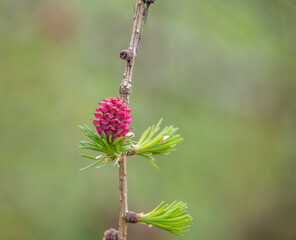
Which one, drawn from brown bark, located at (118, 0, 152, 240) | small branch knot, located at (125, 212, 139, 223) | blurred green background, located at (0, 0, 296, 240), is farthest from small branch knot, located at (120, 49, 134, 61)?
blurred green background, located at (0, 0, 296, 240)

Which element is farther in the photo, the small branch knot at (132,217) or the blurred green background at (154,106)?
the blurred green background at (154,106)

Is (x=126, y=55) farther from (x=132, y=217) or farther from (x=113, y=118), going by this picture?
(x=132, y=217)

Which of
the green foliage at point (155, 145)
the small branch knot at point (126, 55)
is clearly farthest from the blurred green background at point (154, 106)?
the small branch knot at point (126, 55)

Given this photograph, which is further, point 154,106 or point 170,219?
point 154,106

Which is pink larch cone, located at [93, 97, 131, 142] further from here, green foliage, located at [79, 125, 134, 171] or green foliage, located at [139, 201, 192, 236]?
green foliage, located at [139, 201, 192, 236]

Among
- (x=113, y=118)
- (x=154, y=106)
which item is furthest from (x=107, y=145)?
(x=154, y=106)

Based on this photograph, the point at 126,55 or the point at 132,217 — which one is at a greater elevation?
the point at 126,55

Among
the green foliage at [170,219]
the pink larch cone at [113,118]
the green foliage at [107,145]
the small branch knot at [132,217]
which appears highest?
the pink larch cone at [113,118]

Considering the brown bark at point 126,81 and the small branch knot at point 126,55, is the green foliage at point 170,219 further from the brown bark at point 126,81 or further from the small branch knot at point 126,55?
the small branch knot at point 126,55
